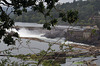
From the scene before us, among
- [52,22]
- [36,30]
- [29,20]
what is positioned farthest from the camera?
[29,20]

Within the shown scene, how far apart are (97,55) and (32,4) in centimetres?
1494

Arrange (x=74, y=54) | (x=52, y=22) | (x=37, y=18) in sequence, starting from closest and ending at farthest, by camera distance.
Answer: (x=52, y=22), (x=74, y=54), (x=37, y=18)

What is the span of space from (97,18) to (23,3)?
28097mm

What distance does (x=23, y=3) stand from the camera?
12.8 feet

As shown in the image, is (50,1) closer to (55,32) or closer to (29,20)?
(55,32)

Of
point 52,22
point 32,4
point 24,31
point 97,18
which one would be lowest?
point 24,31

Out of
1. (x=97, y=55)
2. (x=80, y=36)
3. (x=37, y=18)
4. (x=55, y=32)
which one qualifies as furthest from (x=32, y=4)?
(x=37, y=18)

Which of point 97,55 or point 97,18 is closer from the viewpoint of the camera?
point 97,55

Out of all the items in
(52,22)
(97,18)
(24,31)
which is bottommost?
(24,31)

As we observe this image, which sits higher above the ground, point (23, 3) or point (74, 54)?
point (23, 3)

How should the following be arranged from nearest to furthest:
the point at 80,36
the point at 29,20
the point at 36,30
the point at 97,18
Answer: the point at 80,36 < the point at 97,18 < the point at 36,30 < the point at 29,20

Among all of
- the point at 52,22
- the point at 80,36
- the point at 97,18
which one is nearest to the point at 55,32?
the point at 80,36

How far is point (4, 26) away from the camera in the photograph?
3.82 metres

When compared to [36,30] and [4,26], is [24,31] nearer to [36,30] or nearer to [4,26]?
[36,30]
